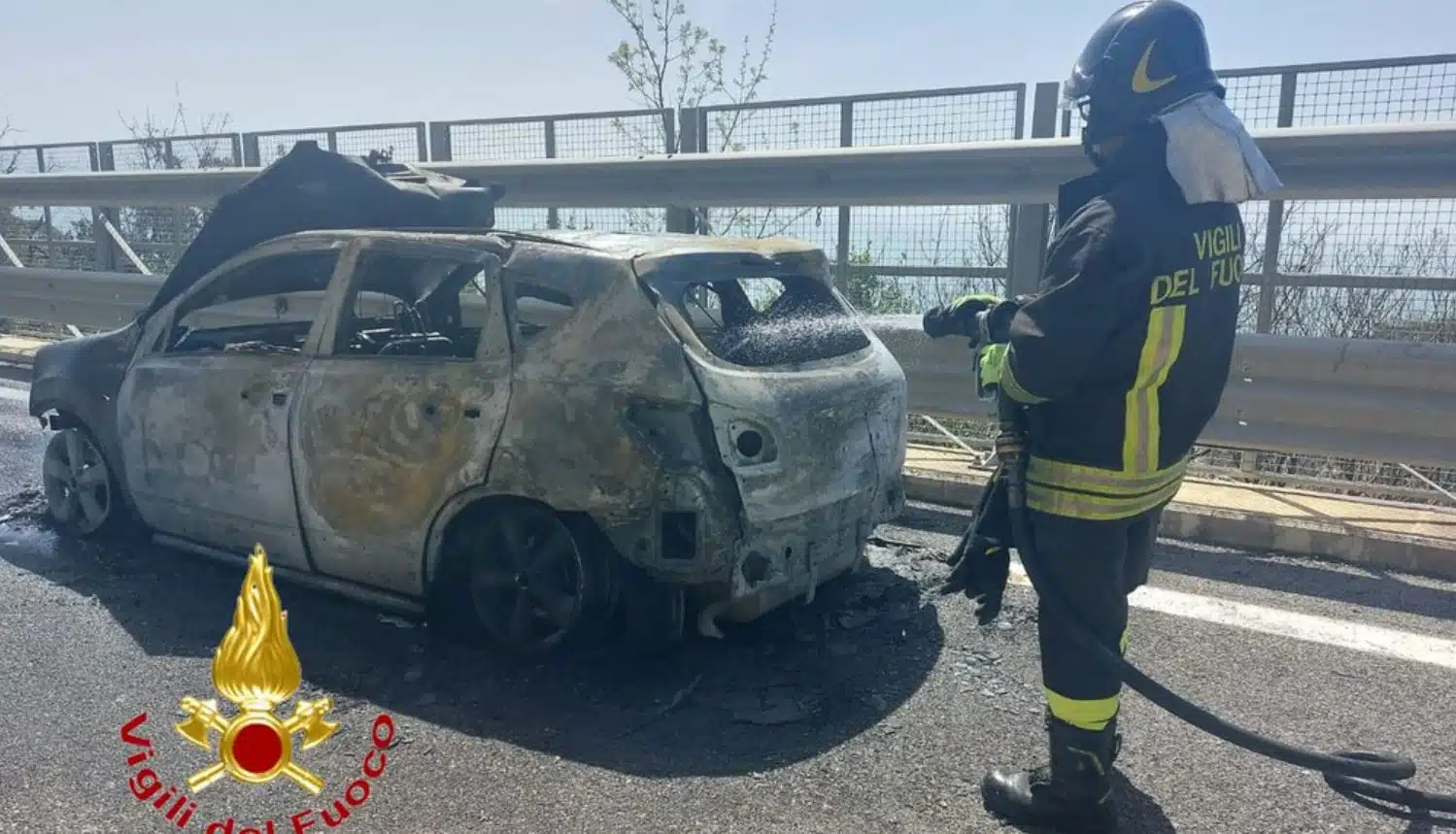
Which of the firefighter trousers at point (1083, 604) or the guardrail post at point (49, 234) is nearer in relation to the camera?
the firefighter trousers at point (1083, 604)

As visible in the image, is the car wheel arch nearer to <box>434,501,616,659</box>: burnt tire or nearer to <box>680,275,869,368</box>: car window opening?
<box>434,501,616,659</box>: burnt tire

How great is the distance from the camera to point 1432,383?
494 centimetres

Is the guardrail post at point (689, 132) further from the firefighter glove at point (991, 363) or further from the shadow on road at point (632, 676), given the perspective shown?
the firefighter glove at point (991, 363)

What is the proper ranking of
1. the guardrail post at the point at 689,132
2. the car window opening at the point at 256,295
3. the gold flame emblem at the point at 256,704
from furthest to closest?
the guardrail post at the point at 689,132 → the car window opening at the point at 256,295 → the gold flame emblem at the point at 256,704

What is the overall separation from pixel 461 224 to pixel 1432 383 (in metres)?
4.66

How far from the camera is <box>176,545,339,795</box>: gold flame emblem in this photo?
318 cm

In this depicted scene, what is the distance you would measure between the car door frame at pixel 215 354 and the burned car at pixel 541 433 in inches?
0.5

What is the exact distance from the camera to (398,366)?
3.99m

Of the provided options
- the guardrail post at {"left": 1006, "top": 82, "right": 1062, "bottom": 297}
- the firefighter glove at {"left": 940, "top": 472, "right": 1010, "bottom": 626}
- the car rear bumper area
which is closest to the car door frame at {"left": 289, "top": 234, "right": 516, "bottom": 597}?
the car rear bumper area

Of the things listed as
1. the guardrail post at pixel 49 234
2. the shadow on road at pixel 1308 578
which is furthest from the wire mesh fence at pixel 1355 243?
the guardrail post at pixel 49 234

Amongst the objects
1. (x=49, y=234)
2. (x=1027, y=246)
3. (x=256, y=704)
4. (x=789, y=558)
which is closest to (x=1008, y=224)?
(x=1027, y=246)

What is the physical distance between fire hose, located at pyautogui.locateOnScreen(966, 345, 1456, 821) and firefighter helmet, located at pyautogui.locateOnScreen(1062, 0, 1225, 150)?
78 cm

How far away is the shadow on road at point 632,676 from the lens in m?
3.27

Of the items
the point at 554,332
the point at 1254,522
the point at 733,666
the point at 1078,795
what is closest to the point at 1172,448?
the point at 1078,795
